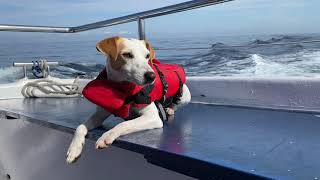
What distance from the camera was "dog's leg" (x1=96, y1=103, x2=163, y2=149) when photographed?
5.24 ft

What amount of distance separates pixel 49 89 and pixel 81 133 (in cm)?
177

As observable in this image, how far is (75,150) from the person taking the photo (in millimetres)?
1628

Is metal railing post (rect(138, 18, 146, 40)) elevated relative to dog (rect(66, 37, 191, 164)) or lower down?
elevated

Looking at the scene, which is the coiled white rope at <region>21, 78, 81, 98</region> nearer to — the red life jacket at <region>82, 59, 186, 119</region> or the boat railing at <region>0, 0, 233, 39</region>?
the boat railing at <region>0, 0, 233, 39</region>

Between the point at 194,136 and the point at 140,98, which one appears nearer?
the point at 194,136

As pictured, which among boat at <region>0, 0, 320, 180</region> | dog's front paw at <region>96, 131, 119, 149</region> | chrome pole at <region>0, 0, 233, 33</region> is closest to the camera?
boat at <region>0, 0, 320, 180</region>

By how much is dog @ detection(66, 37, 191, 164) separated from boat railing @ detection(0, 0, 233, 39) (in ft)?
2.57

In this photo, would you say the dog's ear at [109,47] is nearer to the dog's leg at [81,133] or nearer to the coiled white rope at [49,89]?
the dog's leg at [81,133]

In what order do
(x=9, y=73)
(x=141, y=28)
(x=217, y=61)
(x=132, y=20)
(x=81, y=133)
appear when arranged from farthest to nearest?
(x=217, y=61)
(x=9, y=73)
(x=132, y=20)
(x=141, y=28)
(x=81, y=133)

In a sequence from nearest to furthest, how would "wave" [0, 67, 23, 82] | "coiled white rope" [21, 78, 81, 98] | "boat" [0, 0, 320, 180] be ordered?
"boat" [0, 0, 320, 180], "coiled white rope" [21, 78, 81, 98], "wave" [0, 67, 23, 82]

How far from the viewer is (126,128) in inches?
65.5

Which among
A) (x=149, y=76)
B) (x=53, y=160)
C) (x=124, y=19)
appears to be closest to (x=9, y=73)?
(x=124, y=19)

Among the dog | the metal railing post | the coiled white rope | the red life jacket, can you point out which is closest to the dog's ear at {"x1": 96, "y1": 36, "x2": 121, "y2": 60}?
the dog

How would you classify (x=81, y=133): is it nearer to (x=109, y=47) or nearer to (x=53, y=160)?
(x=109, y=47)
